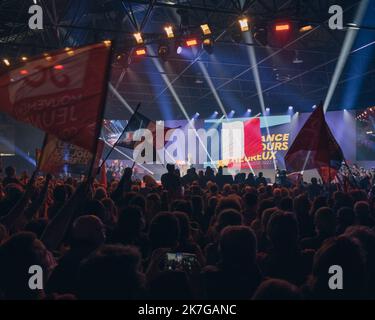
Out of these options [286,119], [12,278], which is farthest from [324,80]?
[12,278]

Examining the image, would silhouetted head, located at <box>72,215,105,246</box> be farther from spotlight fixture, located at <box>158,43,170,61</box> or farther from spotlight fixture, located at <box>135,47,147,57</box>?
spotlight fixture, located at <box>135,47,147,57</box>

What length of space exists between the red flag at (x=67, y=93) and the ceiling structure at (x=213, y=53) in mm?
8826

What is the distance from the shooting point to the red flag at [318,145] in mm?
8062

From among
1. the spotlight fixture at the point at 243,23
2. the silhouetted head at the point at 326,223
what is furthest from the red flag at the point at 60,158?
the spotlight fixture at the point at 243,23

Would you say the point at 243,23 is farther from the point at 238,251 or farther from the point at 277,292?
the point at 277,292

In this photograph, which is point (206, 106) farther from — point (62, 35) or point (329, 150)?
point (329, 150)

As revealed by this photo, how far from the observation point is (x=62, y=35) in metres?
17.8

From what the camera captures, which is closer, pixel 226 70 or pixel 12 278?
pixel 12 278

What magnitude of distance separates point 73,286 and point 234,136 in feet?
74.9

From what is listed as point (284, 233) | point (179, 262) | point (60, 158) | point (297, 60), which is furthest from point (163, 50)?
point (179, 262)

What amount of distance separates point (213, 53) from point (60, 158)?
16.0 metres

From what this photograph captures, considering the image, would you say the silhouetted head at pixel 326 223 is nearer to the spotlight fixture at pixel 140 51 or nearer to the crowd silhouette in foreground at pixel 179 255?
the crowd silhouette in foreground at pixel 179 255

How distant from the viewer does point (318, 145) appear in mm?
8102

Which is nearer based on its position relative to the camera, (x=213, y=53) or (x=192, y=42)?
(x=192, y=42)
